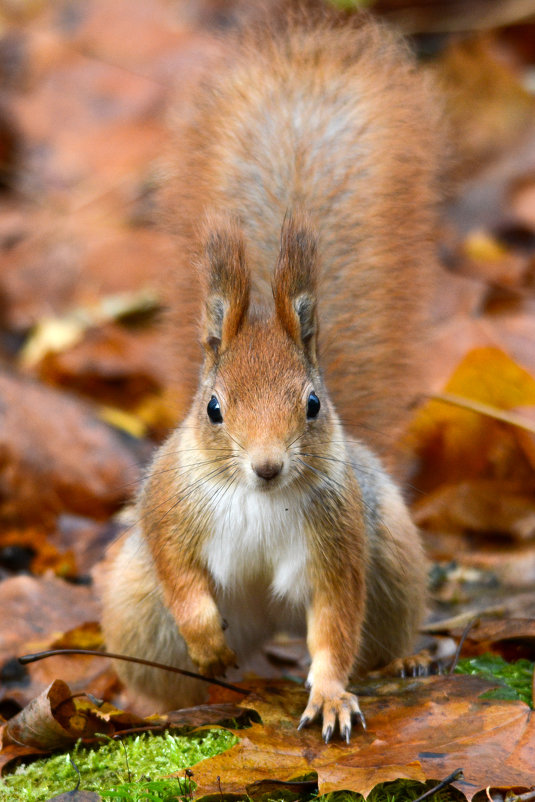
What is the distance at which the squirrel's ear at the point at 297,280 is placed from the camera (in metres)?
2.08

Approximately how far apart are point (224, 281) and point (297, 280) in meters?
0.14

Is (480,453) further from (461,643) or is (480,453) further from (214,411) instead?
(214,411)

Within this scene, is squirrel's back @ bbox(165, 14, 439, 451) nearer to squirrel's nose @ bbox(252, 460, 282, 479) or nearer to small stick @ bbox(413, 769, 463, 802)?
squirrel's nose @ bbox(252, 460, 282, 479)

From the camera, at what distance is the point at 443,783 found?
183 centimetres

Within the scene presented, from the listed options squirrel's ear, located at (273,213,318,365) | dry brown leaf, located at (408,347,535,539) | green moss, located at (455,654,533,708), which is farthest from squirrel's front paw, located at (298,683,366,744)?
dry brown leaf, located at (408,347,535,539)

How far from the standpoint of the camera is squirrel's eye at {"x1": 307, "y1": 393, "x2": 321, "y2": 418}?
2080mm

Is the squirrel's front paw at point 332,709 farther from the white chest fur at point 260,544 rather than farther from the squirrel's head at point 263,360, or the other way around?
the squirrel's head at point 263,360

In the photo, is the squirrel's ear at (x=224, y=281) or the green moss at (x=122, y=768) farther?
the squirrel's ear at (x=224, y=281)

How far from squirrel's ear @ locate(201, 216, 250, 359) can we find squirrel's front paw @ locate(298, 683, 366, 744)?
2.28 feet

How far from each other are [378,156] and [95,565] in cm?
154

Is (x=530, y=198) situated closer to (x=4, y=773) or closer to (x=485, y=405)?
(x=485, y=405)

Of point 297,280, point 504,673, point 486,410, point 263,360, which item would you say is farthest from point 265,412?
point 486,410

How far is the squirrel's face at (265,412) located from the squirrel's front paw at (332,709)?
0.42m

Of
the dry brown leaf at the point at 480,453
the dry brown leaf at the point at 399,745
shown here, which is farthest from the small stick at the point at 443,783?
the dry brown leaf at the point at 480,453
